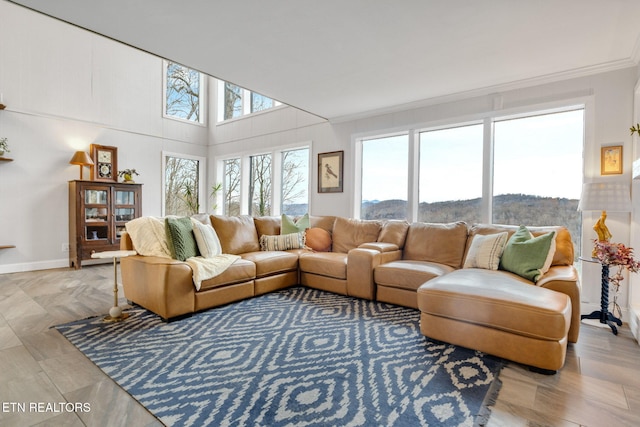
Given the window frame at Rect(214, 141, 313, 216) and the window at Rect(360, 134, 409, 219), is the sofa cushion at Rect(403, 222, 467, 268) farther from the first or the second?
the window frame at Rect(214, 141, 313, 216)

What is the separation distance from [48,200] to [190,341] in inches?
175

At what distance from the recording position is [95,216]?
5180 mm

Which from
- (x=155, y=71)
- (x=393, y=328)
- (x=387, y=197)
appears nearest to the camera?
(x=393, y=328)

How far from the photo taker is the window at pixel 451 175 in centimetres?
392

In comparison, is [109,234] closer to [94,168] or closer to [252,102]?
[94,168]

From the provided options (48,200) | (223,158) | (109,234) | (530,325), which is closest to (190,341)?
(530,325)

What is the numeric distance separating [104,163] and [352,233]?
179 inches

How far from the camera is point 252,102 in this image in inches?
→ 255

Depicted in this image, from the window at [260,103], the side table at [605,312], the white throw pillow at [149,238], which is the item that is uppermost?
the window at [260,103]

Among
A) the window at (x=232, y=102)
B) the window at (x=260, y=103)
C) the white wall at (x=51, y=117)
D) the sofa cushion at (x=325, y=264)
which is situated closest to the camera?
the sofa cushion at (x=325, y=264)

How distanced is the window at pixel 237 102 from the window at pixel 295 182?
1.10 metres

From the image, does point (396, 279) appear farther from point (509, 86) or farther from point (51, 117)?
point (51, 117)

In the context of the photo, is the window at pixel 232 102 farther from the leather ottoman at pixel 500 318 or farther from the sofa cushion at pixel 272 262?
the leather ottoman at pixel 500 318

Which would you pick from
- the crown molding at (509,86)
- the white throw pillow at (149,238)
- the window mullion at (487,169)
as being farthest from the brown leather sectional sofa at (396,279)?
the crown molding at (509,86)
